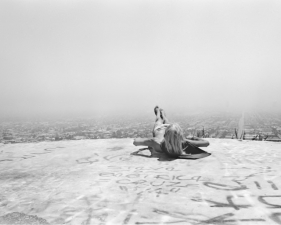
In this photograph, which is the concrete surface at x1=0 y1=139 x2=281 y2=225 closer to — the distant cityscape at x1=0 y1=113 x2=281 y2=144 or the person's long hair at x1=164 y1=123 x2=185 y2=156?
the person's long hair at x1=164 y1=123 x2=185 y2=156

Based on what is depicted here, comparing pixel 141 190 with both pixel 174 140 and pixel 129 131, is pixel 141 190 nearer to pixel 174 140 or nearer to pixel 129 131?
pixel 174 140

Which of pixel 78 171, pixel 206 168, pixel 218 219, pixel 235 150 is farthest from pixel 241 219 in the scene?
pixel 235 150

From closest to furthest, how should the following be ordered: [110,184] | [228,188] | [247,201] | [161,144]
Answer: [247,201]
[228,188]
[110,184]
[161,144]

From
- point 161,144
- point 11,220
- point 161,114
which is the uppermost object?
point 161,114

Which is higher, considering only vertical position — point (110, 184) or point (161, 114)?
point (161, 114)

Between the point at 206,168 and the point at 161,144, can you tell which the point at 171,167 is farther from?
the point at 161,144

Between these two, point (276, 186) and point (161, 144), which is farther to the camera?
point (161, 144)

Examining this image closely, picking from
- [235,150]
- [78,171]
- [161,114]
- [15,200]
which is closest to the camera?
[15,200]
